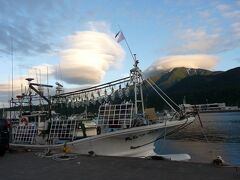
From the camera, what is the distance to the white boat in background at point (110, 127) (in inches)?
834

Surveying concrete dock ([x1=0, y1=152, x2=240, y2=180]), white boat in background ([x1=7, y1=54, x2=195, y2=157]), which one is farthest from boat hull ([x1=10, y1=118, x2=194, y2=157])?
concrete dock ([x1=0, y1=152, x2=240, y2=180])

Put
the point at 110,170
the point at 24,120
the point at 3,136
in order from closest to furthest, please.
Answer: the point at 110,170 < the point at 3,136 < the point at 24,120

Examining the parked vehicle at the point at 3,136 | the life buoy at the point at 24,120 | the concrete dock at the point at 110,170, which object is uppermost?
the life buoy at the point at 24,120

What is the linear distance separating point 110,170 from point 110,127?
9.82 m

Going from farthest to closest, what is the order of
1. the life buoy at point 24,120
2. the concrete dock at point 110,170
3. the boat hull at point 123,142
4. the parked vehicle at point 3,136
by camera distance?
the life buoy at point 24,120 < the boat hull at point 123,142 < the parked vehicle at point 3,136 < the concrete dock at point 110,170

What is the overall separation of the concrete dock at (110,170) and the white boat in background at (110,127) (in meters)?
5.04

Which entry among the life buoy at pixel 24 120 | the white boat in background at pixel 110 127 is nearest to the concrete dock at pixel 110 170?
the white boat in background at pixel 110 127

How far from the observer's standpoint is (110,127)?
72.6 feet

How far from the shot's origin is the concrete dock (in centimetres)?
1094

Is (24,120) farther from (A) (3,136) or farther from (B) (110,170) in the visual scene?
(B) (110,170)

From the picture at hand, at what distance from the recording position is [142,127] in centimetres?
2084

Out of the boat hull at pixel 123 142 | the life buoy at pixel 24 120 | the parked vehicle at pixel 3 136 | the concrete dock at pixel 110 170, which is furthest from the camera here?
the life buoy at pixel 24 120

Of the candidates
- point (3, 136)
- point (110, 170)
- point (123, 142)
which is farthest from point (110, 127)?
point (110, 170)

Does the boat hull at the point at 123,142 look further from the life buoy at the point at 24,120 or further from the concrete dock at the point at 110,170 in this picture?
the concrete dock at the point at 110,170
